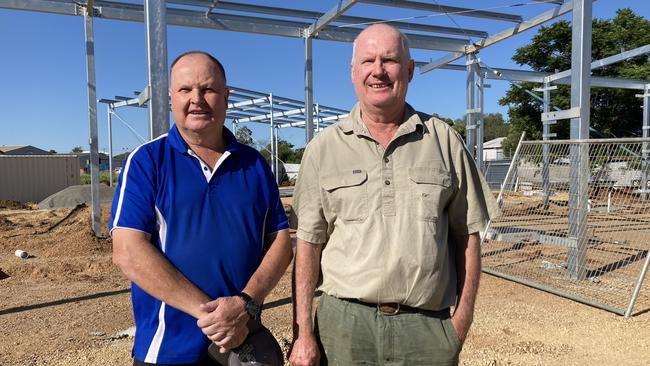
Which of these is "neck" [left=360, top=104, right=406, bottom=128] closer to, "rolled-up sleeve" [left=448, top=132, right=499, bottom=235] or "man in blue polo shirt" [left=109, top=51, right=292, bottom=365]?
"rolled-up sleeve" [left=448, top=132, right=499, bottom=235]

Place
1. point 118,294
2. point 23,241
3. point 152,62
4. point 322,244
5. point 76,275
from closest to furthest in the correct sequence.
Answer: point 322,244
point 152,62
point 118,294
point 76,275
point 23,241

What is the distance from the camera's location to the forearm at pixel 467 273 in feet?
6.53

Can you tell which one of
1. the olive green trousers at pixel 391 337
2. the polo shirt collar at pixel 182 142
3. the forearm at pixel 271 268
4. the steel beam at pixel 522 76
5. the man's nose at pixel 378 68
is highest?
the steel beam at pixel 522 76

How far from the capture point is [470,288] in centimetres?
200

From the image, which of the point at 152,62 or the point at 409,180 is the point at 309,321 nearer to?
Result: the point at 409,180

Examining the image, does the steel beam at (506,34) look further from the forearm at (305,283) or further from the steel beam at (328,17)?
the forearm at (305,283)

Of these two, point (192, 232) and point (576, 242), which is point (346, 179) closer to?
point (192, 232)

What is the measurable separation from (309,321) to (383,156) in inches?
29.0

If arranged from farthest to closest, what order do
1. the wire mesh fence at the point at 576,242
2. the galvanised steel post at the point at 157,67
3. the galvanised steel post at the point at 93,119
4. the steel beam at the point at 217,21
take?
the galvanised steel post at the point at 93,119
the steel beam at the point at 217,21
the wire mesh fence at the point at 576,242
the galvanised steel post at the point at 157,67

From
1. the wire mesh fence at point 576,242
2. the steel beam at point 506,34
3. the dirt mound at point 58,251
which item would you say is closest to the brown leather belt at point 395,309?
the wire mesh fence at point 576,242

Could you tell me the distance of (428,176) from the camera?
195cm

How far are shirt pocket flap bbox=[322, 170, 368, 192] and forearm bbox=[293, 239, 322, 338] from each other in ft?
0.90

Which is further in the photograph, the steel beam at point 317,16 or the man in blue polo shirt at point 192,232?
the steel beam at point 317,16

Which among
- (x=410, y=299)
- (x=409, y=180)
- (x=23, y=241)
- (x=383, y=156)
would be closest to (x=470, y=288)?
(x=410, y=299)
